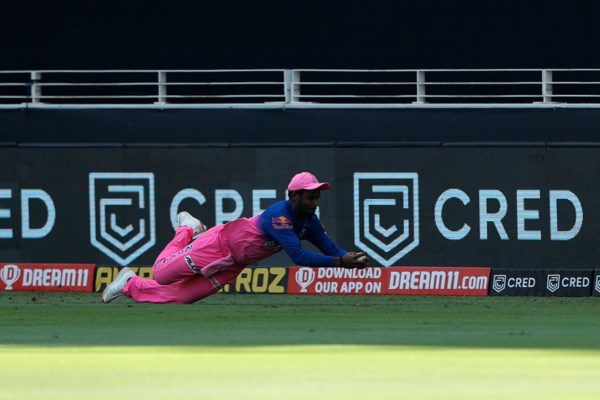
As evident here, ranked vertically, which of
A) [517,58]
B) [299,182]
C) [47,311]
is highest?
[517,58]

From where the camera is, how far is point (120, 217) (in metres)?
22.1

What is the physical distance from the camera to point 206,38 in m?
26.1

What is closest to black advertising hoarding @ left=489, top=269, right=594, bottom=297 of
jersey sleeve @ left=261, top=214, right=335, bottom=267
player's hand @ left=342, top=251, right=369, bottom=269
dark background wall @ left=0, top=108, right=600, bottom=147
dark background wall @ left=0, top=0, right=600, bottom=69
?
dark background wall @ left=0, top=108, right=600, bottom=147

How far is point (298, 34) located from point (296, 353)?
16591mm

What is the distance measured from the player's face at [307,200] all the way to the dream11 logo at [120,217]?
330 inches

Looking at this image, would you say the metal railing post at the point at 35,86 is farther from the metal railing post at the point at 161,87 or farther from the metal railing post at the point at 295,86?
the metal railing post at the point at 295,86

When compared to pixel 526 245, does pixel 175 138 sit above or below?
above

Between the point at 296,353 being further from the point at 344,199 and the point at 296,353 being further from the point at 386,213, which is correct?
the point at 344,199

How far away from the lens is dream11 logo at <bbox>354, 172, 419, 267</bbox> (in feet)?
70.7

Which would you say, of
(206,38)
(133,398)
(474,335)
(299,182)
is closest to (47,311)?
(299,182)

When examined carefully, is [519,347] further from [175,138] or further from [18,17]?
[18,17]

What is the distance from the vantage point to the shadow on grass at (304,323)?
1080 cm

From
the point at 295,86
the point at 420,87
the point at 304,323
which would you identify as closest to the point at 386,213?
the point at 420,87

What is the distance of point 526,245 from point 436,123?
7.64ft
